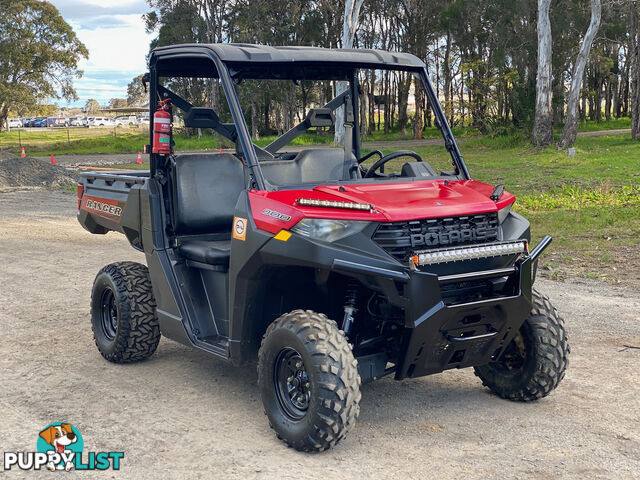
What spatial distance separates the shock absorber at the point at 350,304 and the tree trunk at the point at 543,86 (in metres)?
26.5

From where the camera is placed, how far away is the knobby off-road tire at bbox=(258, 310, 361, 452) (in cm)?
450

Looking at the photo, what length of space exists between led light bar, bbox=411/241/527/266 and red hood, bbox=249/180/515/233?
0.72ft

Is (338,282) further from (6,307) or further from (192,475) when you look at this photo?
(6,307)

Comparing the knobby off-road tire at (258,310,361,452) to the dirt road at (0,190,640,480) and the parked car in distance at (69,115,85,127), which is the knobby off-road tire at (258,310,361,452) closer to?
the dirt road at (0,190,640,480)

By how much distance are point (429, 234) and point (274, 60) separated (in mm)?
1555

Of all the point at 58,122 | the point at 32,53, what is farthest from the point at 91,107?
the point at 32,53

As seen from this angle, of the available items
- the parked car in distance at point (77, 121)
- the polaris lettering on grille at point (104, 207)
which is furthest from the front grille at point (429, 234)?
the parked car in distance at point (77, 121)

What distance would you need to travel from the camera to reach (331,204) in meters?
4.61

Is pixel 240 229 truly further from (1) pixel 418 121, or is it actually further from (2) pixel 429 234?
(1) pixel 418 121

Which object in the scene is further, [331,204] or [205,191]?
[205,191]

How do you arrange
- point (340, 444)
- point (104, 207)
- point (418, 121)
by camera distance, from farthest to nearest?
point (418, 121) → point (104, 207) → point (340, 444)

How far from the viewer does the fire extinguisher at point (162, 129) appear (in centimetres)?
589

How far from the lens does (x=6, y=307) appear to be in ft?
27.6

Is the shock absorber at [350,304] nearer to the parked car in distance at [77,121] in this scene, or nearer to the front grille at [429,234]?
the front grille at [429,234]
